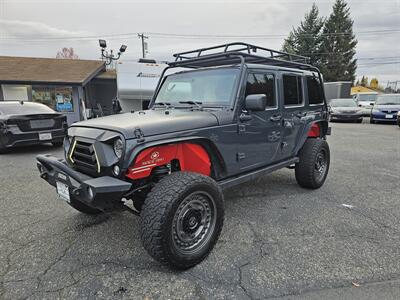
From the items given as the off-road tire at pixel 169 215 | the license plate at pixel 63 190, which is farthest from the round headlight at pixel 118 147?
the license plate at pixel 63 190

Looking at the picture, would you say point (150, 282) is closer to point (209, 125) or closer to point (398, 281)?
point (209, 125)

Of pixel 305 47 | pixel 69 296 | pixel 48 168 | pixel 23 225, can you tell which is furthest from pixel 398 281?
pixel 305 47

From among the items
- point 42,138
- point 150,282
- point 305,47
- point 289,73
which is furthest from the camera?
point 305,47

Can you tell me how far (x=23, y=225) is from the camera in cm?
350

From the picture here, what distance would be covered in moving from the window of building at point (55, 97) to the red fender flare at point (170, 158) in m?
15.1

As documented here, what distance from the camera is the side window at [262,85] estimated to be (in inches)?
135

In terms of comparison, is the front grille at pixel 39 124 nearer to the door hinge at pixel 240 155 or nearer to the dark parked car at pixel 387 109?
the door hinge at pixel 240 155

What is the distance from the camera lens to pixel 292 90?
4.24 metres

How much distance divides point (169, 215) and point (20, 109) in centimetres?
727

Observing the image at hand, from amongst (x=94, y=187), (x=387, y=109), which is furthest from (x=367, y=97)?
(x=94, y=187)

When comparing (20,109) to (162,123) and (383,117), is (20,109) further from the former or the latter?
(383,117)

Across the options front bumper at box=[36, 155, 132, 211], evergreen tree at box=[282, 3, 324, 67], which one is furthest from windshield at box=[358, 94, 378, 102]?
front bumper at box=[36, 155, 132, 211]

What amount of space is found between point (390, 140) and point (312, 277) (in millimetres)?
9637

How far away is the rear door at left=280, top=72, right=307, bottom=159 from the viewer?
4.05 meters
